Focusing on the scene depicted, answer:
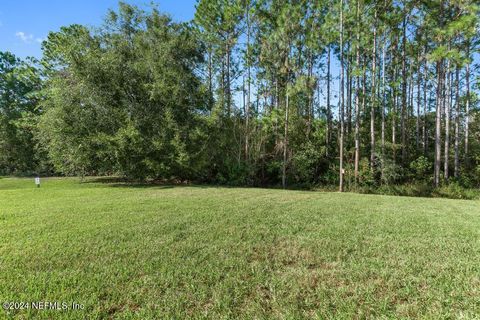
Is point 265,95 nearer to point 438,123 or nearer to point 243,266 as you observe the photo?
point 438,123

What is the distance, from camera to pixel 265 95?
15.2 meters

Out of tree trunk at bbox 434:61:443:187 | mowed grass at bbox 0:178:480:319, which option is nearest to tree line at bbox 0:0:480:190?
tree trunk at bbox 434:61:443:187

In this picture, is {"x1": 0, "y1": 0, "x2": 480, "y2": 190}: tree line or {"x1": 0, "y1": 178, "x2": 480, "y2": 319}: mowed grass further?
{"x1": 0, "y1": 0, "x2": 480, "y2": 190}: tree line

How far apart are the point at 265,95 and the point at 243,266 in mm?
13399

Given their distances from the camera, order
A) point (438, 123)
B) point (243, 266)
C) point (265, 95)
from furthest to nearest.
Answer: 1. point (265, 95)
2. point (438, 123)
3. point (243, 266)

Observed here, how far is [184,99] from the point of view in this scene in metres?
12.7

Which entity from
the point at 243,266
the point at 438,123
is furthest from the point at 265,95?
the point at 243,266

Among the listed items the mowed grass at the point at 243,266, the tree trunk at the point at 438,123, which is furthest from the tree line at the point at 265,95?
the mowed grass at the point at 243,266

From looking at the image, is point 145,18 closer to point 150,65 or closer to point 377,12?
point 150,65

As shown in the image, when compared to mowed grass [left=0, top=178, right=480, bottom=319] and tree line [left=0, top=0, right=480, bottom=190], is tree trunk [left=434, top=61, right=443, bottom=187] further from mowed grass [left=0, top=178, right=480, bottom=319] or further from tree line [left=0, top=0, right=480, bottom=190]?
mowed grass [left=0, top=178, right=480, bottom=319]

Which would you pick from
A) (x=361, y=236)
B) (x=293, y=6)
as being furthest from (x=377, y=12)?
(x=361, y=236)

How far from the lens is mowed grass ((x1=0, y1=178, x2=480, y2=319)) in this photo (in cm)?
207

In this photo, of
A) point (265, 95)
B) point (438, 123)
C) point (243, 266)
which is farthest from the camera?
point (265, 95)

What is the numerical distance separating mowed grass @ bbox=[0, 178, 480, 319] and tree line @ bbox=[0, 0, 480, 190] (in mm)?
7596
